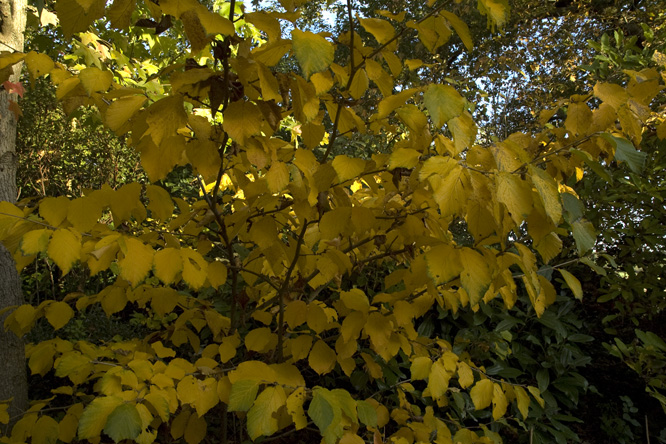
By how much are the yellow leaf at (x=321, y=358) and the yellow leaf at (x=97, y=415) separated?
0.50 m

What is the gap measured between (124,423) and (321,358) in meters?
0.54

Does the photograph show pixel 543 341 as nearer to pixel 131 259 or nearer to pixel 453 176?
pixel 453 176

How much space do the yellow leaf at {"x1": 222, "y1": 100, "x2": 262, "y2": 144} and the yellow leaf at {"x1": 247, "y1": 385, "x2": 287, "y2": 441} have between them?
0.54m

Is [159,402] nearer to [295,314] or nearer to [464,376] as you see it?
[295,314]

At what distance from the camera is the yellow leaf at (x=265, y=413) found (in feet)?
2.93

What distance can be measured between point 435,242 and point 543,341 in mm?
2347

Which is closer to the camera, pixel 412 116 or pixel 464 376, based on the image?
pixel 412 116

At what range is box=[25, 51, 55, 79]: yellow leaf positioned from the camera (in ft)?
3.32

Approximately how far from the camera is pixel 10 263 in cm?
198

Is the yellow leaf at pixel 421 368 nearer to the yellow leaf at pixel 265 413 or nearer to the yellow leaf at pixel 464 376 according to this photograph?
the yellow leaf at pixel 464 376

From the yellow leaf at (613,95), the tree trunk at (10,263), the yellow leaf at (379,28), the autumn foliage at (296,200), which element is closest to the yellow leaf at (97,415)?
the autumn foliage at (296,200)

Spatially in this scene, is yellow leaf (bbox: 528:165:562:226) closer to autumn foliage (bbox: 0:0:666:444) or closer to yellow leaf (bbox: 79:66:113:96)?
autumn foliage (bbox: 0:0:666:444)

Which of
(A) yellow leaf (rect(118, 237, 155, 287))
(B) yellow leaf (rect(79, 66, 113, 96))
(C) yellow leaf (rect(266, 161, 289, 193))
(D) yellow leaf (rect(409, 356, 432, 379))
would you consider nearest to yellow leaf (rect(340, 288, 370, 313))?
(D) yellow leaf (rect(409, 356, 432, 379))

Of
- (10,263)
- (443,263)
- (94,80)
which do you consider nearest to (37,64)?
(94,80)
